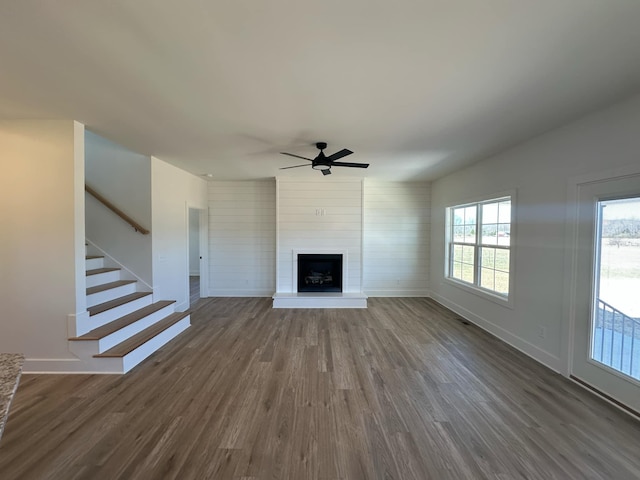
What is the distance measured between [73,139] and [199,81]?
5.94 feet

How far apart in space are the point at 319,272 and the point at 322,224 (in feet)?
3.46

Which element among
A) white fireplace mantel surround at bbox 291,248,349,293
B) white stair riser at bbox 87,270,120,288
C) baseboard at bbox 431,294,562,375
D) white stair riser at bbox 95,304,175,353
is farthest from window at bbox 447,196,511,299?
white stair riser at bbox 87,270,120,288

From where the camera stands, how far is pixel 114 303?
3.46m

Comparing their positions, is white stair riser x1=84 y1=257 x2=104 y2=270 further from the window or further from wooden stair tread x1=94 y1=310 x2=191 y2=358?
the window

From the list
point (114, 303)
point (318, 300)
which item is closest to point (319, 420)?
point (114, 303)

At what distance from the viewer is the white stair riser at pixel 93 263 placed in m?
3.80

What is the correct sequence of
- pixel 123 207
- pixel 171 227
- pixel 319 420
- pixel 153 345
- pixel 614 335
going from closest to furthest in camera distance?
pixel 319 420 → pixel 614 335 → pixel 153 345 → pixel 123 207 → pixel 171 227

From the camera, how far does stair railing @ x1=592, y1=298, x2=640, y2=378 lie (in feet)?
7.52

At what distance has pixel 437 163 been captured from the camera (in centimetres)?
444

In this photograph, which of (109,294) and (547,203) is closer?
(547,203)

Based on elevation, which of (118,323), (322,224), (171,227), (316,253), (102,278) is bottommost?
(118,323)

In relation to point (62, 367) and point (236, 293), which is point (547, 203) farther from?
point (236, 293)

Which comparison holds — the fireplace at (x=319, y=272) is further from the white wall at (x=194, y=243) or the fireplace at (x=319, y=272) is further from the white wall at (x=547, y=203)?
the white wall at (x=194, y=243)

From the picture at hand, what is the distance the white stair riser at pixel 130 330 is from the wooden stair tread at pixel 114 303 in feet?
1.11
